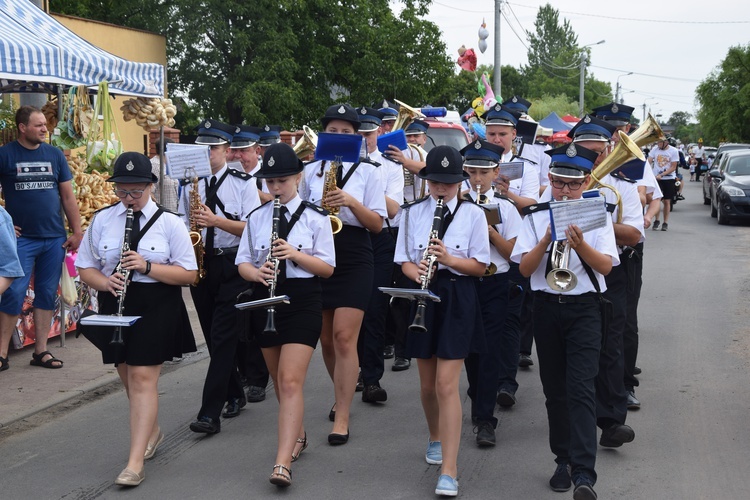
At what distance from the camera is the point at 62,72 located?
8414mm

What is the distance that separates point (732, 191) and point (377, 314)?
55.3 feet

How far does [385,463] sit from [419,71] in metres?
25.4

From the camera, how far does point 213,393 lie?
680cm

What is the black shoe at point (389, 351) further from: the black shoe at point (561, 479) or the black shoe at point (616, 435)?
the black shoe at point (561, 479)

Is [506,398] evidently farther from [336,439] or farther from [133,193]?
[133,193]

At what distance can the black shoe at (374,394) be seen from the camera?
25.1 ft

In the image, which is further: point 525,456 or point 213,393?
point 213,393

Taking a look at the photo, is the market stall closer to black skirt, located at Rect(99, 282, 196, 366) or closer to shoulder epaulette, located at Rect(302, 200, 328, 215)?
black skirt, located at Rect(99, 282, 196, 366)

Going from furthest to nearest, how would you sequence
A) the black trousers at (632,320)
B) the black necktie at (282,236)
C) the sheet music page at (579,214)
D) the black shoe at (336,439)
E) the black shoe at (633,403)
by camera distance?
the black shoe at (633,403)
the black trousers at (632,320)
the black shoe at (336,439)
the black necktie at (282,236)
the sheet music page at (579,214)

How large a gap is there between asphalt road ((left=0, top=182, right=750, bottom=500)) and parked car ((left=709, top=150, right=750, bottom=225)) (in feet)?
45.0

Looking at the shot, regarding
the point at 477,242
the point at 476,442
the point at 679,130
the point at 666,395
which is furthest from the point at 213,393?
the point at 679,130

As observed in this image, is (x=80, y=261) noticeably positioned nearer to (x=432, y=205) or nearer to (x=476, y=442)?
(x=432, y=205)

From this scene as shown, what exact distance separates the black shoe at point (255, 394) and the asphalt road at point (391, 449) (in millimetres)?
66

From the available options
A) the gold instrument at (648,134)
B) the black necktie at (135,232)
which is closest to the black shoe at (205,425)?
the black necktie at (135,232)
